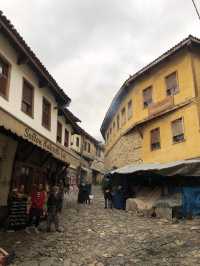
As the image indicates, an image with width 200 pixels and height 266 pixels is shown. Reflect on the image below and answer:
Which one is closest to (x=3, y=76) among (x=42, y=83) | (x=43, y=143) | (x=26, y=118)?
(x=26, y=118)

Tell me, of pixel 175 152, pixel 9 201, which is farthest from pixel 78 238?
pixel 175 152

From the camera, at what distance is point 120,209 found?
16.5m

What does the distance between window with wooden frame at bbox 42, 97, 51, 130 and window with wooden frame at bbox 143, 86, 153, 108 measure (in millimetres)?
7773

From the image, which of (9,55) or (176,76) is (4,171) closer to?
(9,55)

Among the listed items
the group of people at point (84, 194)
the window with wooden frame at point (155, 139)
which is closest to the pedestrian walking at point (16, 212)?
the group of people at point (84, 194)

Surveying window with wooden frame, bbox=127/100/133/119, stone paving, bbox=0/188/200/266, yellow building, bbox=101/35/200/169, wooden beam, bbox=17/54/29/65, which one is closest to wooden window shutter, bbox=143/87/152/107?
yellow building, bbox=101/35/200/169

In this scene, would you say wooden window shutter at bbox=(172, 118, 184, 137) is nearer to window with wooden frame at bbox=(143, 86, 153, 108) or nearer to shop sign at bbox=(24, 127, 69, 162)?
window with wooden frame at bbox=(143, 86, 153, 108)

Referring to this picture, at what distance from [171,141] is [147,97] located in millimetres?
4391

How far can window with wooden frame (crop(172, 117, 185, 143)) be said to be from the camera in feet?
57.7

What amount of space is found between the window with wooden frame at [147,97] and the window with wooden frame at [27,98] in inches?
379

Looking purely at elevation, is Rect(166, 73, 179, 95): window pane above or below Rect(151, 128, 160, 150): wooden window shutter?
above

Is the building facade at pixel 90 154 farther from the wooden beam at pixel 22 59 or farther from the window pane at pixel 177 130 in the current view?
the wooden beam at pixel 22 59

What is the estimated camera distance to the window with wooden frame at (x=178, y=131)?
17.6m

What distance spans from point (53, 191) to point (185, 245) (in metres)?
4.58
